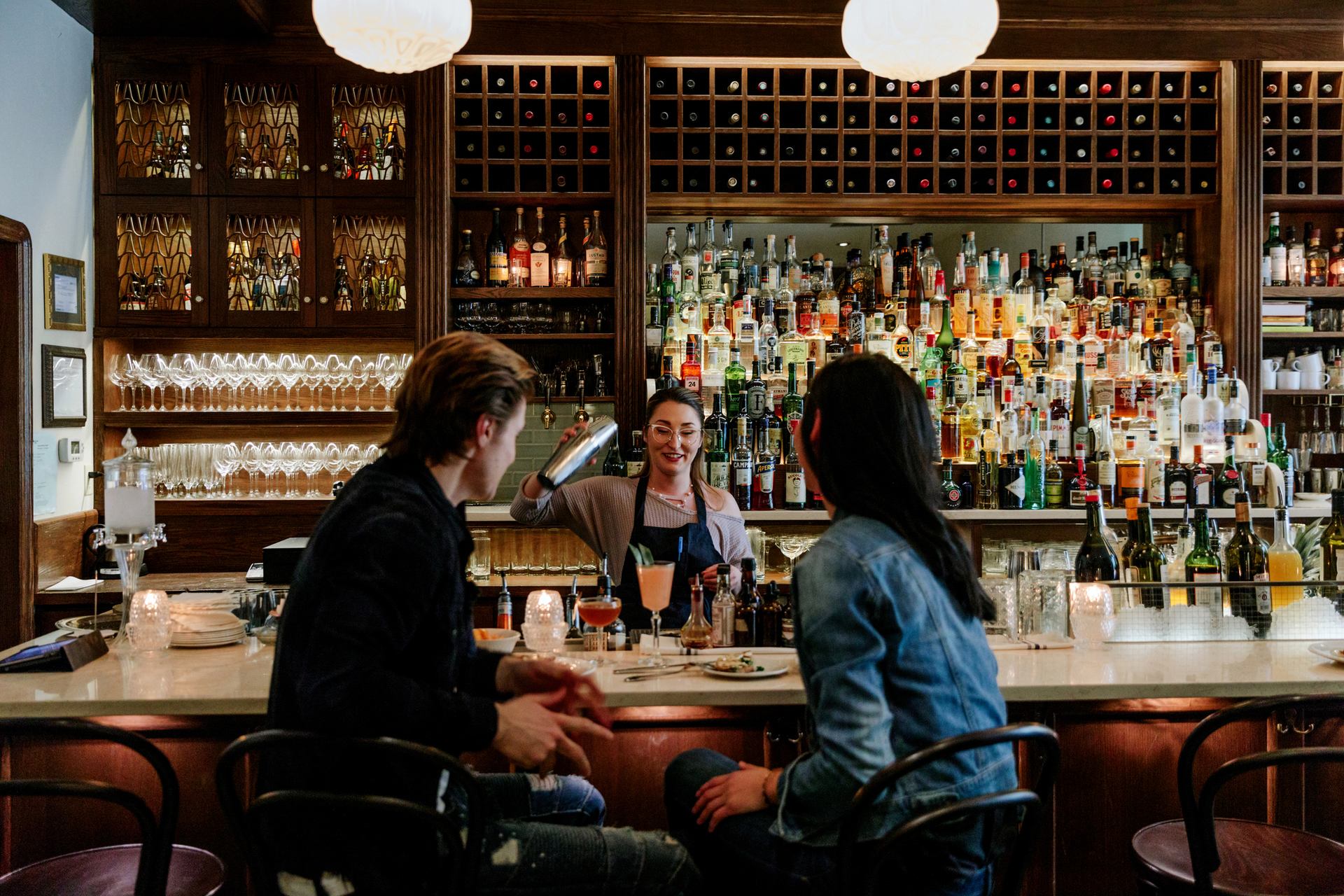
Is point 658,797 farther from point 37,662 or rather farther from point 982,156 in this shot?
point 982,156

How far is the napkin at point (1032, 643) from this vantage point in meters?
2.35

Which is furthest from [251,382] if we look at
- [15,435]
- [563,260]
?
[563,260]

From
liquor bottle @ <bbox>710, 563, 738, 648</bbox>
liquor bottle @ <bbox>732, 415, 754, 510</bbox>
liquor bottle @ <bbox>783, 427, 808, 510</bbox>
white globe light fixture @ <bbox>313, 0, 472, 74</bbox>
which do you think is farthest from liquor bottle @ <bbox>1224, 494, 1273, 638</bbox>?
white globe light fixture @ <bbox>313, 0, 472, 74</bbox>

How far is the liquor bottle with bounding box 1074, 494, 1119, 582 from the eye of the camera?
106 inches

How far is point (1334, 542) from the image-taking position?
9.16ft

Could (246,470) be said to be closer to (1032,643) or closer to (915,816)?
(1032,643)

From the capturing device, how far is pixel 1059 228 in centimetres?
479

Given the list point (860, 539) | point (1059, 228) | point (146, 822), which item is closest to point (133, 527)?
point (146, 822)

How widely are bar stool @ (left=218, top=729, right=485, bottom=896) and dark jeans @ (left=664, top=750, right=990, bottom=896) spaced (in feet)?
1.32

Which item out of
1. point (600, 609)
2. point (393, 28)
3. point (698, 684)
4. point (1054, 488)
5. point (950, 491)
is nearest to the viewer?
point (698, 684)

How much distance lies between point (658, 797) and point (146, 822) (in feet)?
3.45

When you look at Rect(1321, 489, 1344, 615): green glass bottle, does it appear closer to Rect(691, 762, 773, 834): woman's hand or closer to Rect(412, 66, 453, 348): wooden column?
Rect(691, 762, 773, 834): woman's hand

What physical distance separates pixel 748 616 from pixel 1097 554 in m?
1.04

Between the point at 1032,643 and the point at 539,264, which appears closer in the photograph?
the point at 1032,643
